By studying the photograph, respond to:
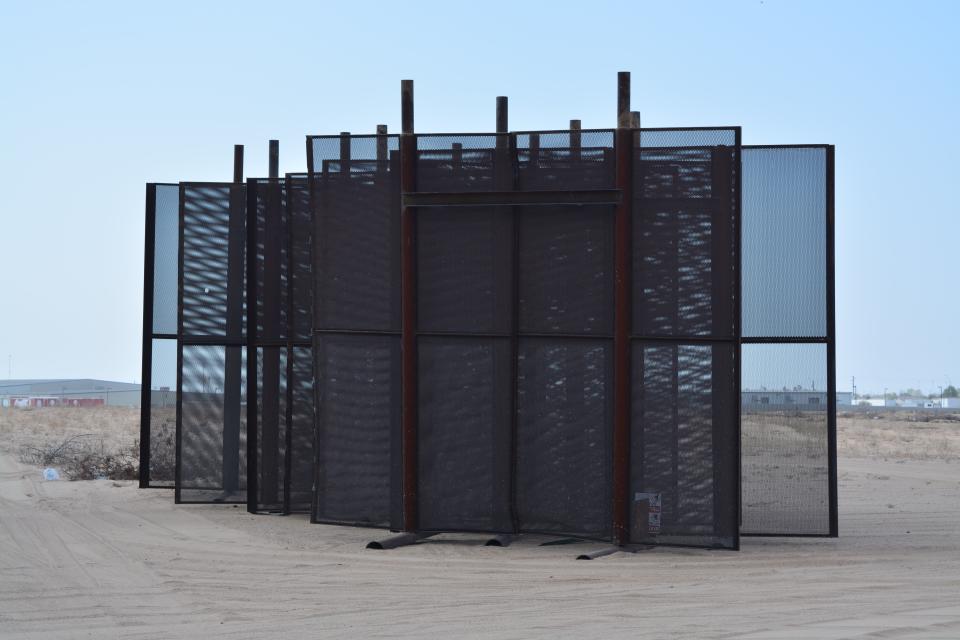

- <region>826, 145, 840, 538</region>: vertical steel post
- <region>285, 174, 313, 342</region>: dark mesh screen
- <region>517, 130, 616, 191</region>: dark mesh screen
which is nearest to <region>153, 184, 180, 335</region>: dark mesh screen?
<region>285, 174, 313, 342</region>: dark mesh screen

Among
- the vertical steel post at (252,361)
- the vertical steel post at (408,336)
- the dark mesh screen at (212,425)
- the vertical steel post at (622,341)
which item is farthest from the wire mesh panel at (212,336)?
the vertical steel post at (622,341)

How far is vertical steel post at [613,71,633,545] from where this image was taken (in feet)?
44.2

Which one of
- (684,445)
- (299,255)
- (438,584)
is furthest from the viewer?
(299,255)

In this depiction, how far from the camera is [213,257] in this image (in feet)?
62.2

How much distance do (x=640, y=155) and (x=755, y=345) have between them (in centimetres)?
248

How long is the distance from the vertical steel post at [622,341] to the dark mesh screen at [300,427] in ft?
16.0

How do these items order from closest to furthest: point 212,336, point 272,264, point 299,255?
1. point 299,255
2. point 272,264
3. point 212,336

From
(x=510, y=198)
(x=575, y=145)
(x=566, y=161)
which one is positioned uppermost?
(x=575, y=145)

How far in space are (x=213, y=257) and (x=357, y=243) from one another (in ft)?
16.3

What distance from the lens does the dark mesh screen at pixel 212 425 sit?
18.8m

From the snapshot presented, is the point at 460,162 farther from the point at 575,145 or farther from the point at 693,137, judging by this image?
the point at 693,137

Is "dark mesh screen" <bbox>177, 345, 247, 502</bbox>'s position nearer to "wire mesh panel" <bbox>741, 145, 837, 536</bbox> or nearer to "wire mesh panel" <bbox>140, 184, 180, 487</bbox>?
"wire mesh panel" <bbox>140, 184, 180, 487</bbox>

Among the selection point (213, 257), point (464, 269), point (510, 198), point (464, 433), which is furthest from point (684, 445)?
point (213, 257)

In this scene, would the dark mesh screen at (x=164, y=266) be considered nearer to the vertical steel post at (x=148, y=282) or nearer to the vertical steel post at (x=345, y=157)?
the vertical steel post at (x=148, y=282)
